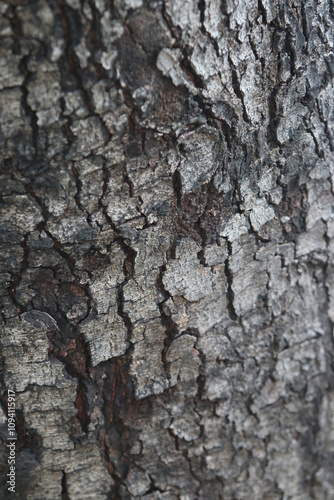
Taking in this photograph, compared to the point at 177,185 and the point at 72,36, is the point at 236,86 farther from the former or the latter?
the point at 72,36

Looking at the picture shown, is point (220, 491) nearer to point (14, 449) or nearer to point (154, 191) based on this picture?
point (14, 449)

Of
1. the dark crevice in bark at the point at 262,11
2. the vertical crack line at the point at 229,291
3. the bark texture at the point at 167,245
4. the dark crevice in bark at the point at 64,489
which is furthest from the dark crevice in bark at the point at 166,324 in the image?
the dark crevice in bark at the point at 262,11

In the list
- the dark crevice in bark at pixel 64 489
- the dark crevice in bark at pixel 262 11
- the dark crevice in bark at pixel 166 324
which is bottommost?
the dark crevice in bark at pixel 64 489

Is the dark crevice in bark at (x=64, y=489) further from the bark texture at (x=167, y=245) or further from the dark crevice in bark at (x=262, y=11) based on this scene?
the dark crevice in bark at (x=262, y=11)

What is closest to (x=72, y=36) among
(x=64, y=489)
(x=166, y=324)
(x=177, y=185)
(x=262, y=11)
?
(x=177, y=185)

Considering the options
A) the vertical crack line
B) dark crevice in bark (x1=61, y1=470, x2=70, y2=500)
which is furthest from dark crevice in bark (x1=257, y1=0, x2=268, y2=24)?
dark crevice in bark (x1=61, y1=470, x2=70, y2=500)

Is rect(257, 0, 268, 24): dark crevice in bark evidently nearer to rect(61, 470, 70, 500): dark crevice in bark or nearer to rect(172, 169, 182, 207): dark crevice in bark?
rect(172, 169, 182, 207): dark crevice in bark

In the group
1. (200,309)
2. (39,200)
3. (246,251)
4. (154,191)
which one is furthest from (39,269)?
(246,251)

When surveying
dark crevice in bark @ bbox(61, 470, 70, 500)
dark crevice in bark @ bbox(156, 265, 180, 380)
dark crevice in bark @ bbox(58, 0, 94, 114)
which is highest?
dark crevice in bark @ bbox(58, 0, 94, 114)
